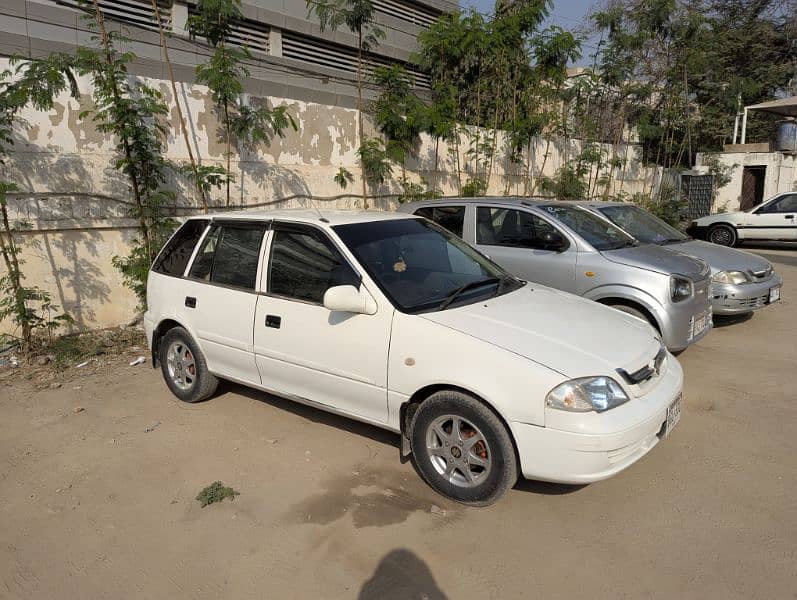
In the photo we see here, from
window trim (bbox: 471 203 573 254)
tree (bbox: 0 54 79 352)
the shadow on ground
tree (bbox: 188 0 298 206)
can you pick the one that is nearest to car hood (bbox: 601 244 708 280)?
window trim (bbox: 471 203 573 254)

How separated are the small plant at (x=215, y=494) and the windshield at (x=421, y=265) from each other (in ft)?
5.05

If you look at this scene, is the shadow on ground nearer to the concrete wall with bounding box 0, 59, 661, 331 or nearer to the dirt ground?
the dirt ground

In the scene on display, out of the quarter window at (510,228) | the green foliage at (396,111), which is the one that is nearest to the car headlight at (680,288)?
the quarter window at (510,228)

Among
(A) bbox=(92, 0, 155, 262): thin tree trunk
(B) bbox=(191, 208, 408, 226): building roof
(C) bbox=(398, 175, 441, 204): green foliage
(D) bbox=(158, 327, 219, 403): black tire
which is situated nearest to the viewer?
(B) bbox=(191, 208, 408, 226): building roof

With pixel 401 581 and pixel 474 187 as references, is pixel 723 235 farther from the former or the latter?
pixel 401 581

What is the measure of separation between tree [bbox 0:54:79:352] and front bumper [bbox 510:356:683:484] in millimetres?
5131

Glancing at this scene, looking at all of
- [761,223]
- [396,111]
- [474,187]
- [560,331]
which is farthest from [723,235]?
[560,331]

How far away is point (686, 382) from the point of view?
5297 millimetres

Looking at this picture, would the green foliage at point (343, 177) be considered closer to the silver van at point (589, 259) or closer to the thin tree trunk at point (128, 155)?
the silver van at point (589, 259)

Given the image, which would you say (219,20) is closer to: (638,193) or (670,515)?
(670,515)

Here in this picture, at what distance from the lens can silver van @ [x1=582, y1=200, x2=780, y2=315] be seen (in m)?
6.63

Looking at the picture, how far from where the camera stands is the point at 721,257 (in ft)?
22.6

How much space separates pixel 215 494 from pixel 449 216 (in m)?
4.43

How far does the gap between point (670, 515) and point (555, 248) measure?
3.36 metres
